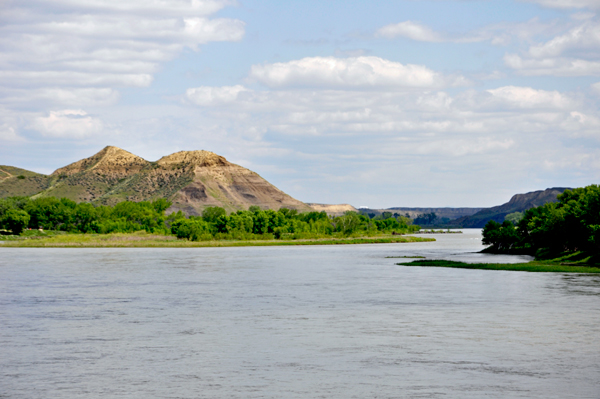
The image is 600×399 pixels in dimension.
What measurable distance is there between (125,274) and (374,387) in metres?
51.6

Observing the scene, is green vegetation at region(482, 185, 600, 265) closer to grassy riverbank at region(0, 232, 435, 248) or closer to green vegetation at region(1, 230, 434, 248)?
grassy riverbank at region(0, 232, 435, 248)

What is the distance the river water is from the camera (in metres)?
19.0

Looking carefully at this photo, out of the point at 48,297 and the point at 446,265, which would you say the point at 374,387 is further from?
the point at 446,265

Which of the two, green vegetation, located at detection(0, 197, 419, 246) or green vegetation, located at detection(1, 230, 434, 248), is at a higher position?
green vegetation, located at detection(0, 197, 419, 246)

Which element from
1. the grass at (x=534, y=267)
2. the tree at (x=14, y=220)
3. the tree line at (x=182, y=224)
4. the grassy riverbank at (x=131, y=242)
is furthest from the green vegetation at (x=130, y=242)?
the grass at (x=534, y=267)

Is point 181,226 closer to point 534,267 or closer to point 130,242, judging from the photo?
point 130,242

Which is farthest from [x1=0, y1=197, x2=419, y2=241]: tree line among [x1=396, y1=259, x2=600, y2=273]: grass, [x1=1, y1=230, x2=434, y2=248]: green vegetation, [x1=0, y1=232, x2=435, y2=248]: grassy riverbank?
[x1=396, y1=259, x2=600, y2=273]: grass

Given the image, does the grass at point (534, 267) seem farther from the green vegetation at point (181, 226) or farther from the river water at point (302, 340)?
the green vegetation at point (181, 226)

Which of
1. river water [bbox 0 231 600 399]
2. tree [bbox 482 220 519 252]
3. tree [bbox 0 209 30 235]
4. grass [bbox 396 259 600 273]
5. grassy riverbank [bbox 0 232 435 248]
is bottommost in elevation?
river water [bbox 0 231 600 399]

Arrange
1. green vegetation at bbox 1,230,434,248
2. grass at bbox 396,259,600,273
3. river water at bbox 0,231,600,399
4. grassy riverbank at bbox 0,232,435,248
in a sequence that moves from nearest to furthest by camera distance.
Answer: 1. river water at bbox 0,231,600,399
2. grass at bbox 396,259,600,273
3. grassy riverbank at bbox 0,232,435,248
4. green vegetation at bbox 1,230,434,248

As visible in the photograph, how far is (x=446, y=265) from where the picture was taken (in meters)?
76.1

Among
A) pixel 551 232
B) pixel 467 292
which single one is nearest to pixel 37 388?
pixel 467 292

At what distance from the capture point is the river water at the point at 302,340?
19000 mm

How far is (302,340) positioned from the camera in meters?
26.8
